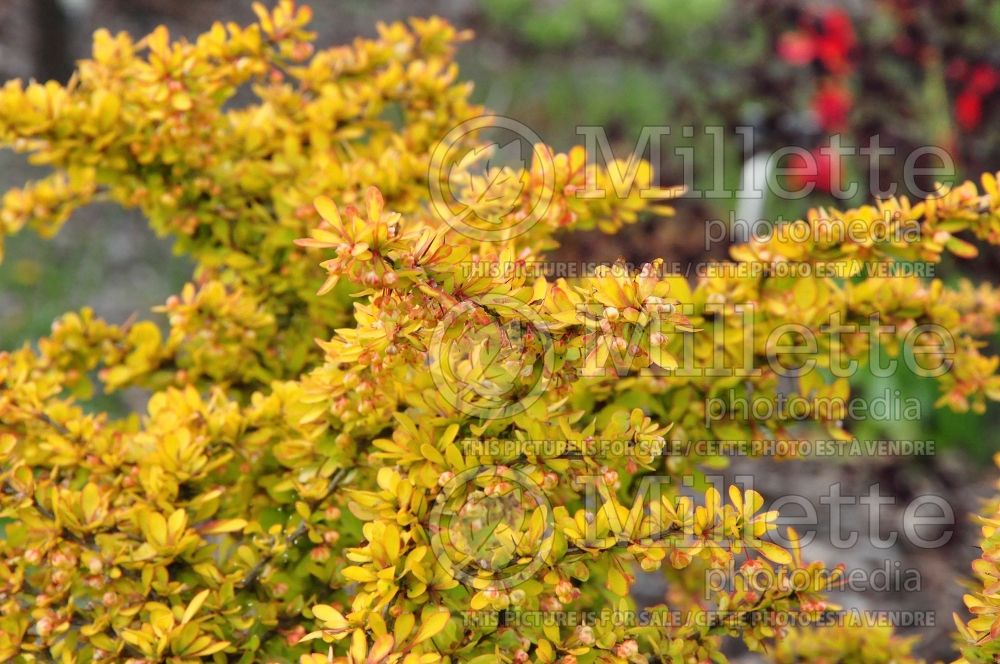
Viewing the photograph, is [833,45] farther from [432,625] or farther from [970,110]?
[432,625]

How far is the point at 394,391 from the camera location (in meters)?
1.27

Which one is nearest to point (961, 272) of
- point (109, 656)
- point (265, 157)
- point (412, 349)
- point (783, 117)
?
point (783, 117)

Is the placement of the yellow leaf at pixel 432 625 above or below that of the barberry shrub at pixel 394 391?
below

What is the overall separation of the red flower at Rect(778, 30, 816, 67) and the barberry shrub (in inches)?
95.1

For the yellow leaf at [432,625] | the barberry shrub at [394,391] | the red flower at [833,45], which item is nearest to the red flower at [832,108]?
the red flower at [833,45]

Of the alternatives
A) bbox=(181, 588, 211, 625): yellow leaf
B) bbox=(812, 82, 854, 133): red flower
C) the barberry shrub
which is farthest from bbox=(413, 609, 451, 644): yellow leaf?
bbox=(812, 82, 854, 133): red flower

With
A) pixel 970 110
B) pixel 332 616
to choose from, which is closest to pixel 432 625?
pixel 332 616

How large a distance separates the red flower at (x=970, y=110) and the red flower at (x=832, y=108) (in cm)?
44

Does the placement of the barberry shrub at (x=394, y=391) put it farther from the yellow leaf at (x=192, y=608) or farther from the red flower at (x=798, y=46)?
the red flower at (x=798, y=46)

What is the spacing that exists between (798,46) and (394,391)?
11.3 feet

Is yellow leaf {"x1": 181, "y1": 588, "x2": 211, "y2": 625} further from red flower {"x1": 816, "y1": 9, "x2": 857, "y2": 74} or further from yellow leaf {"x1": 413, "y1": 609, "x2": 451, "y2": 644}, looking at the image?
red flower {"x1": 816, "y1": 9, "x2": 857, "y2": 74}

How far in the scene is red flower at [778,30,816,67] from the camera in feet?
13.0

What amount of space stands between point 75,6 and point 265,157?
3.70 m

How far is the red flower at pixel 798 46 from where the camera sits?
397 centimetres
